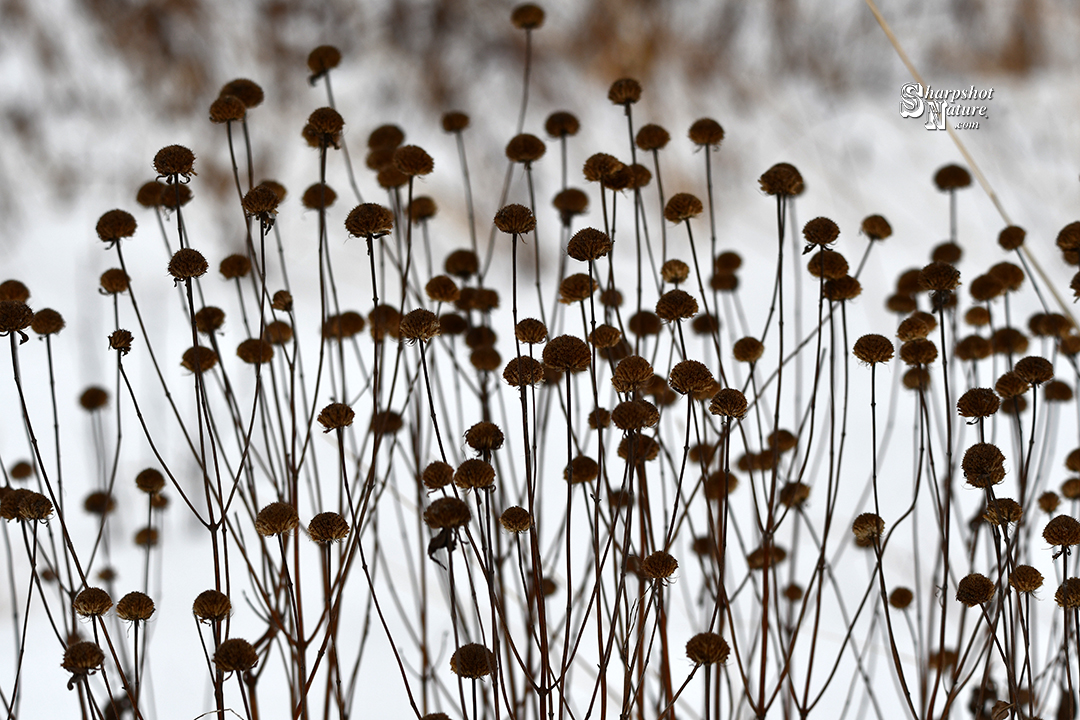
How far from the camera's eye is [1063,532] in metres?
0.45

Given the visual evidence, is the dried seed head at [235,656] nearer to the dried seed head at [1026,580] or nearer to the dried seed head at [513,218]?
the dried seed head at [513,218]

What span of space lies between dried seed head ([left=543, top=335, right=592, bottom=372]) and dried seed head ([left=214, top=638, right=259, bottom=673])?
0.20 meters

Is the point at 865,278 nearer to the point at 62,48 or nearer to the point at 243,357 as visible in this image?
the point at 243,357

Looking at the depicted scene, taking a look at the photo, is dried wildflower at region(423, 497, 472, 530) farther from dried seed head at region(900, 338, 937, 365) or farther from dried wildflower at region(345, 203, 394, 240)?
dried seed head at region(900, 338, 937, 365)

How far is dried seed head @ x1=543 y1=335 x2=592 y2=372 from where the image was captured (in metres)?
0.44

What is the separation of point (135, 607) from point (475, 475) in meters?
0.19

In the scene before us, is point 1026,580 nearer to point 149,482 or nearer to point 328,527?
point 328,527

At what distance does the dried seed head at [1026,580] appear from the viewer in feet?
1.51

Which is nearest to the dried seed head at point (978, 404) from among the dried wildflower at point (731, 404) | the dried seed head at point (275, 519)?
the dried wildflower at point (731, 404)

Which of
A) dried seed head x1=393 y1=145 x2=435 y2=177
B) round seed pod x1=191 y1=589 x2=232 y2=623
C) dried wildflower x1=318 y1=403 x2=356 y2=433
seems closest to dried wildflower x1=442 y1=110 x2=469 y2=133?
dried seed head x1=393 y1=145 x2=435 y2=177

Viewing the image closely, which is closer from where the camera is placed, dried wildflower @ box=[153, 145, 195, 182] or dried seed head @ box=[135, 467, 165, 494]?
dried wildflower @ box=[153, 145, 195, 182]

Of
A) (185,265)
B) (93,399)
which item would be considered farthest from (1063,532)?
(93,399)

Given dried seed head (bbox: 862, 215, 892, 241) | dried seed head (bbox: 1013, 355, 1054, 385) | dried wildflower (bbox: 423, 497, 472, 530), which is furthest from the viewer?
dried seed head (bbox: 862, 215, 892, 241)

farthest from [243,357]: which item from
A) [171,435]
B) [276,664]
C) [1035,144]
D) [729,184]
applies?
[1035,144]
